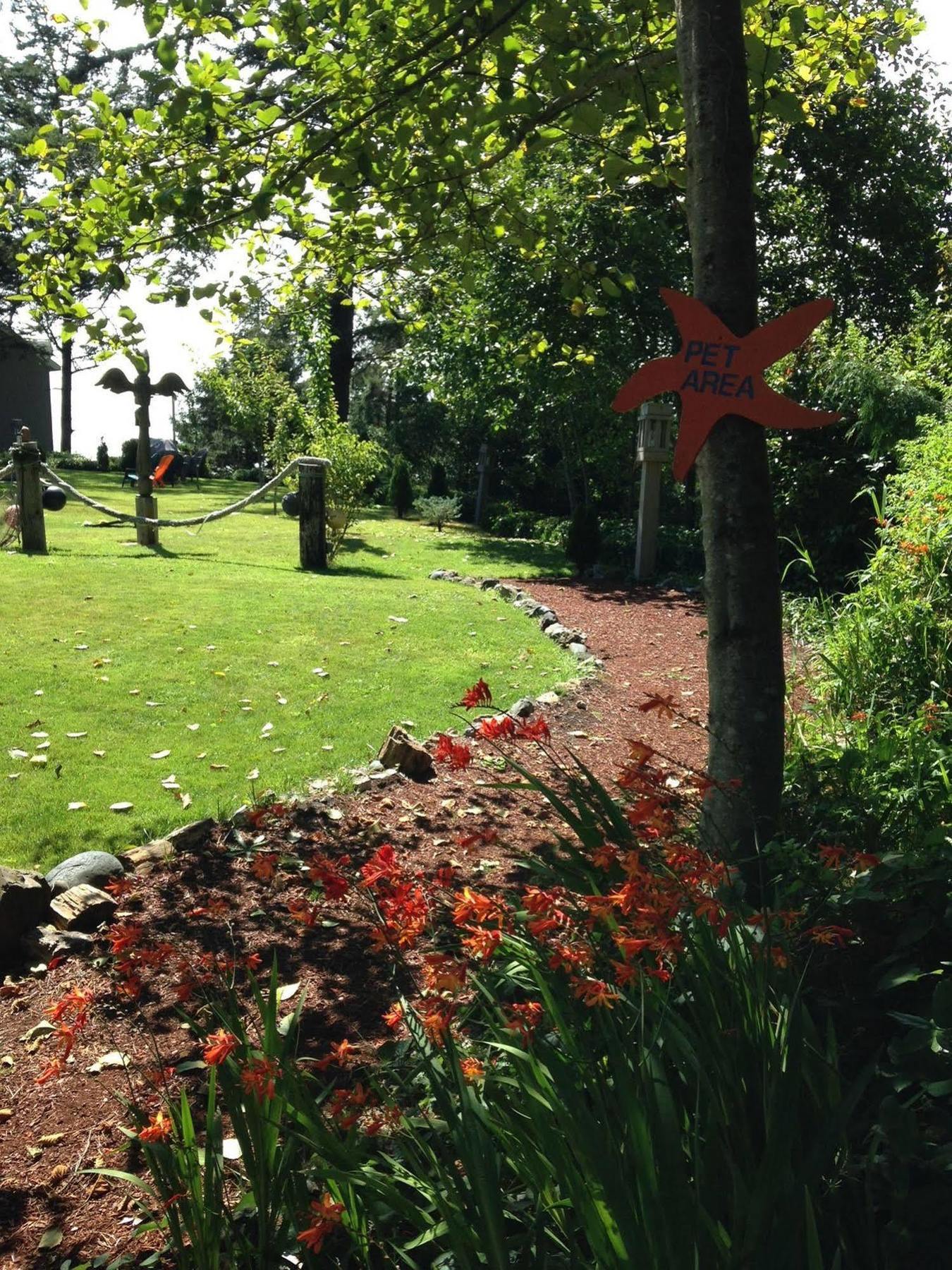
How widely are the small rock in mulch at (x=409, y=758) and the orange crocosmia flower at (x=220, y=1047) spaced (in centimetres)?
300

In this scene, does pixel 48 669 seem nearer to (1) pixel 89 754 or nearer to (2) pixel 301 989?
(1) pixel 89 754

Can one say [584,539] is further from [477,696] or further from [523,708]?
[477,696]

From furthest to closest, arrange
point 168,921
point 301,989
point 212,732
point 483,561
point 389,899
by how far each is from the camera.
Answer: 1. point 483,561
2. point 212,732
3. point 168,921
4. point 301,989
5. point 389,899

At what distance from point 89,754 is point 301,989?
8.60ft

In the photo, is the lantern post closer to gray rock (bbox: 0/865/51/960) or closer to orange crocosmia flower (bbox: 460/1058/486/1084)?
gray rock (bbox: 0/865/51/960)

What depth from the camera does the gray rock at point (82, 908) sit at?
3.56m

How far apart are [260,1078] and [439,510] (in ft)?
60.6

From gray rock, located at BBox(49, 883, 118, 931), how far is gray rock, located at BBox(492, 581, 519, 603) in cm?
776

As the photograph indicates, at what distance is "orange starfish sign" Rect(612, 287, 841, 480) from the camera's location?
2.81 meters

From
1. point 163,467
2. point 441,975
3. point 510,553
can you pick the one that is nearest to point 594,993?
point 441,975

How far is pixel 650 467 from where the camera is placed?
521 inches

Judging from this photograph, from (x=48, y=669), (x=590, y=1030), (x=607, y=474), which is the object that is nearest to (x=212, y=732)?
(x=48, y=669)

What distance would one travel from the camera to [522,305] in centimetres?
1529

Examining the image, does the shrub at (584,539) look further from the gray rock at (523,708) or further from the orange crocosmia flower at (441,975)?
A: the orange crocosmia flower at (441,975)
